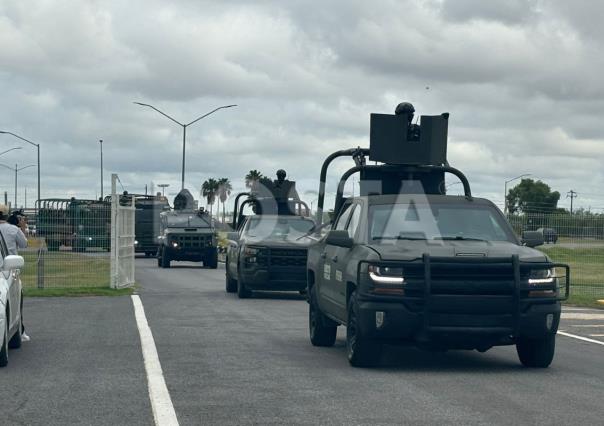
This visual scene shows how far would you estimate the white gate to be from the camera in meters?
25.6

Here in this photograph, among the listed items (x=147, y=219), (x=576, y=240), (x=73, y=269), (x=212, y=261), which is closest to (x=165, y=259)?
(x=212, y=261)

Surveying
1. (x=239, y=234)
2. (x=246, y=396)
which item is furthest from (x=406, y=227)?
(x=239, y=234)

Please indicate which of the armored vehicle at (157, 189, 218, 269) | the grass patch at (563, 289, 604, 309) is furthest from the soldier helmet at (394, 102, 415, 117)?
the armored vehicle at (157, 189, 218, 269)

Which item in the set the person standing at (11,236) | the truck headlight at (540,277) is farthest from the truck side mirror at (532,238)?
the person standing at (11,236)

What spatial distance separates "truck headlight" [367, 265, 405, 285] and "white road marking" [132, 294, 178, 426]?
2300mm

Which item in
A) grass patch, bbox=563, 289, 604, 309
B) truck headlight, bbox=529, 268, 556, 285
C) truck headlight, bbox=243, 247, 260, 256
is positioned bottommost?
grass patch, bbox=563, 289, 604, 309

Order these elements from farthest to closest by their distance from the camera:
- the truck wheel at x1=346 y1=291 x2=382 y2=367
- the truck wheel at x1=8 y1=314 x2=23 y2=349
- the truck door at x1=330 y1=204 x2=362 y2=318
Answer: the truck wheel at x1=8 y1=314 x2=23 y2=349
the truck door at x1=330 y1=204 x2=362 y2=318
the truck wheel at x1=346 y1=291 x2=382 y2=367

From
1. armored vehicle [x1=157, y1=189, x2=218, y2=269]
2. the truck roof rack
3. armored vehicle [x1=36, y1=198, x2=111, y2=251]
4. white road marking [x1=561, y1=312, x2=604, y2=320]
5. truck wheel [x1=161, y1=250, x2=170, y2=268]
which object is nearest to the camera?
the truck roof rack

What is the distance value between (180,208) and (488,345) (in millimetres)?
37465

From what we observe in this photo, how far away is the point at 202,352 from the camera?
→ 1299cm

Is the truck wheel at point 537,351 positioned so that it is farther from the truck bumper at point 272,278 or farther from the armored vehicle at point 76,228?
the armored vehicle at point 76,228

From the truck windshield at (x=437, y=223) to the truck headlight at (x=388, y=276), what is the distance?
1.00 metres

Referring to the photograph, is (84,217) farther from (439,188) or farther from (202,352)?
(202,352)

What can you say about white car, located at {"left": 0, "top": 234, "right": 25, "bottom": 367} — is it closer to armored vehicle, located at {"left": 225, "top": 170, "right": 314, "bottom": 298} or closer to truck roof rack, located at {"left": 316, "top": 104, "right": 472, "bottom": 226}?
truck roof rack, located at {"left": 316, "top": 104, "right": 472, "bottom": 226}
